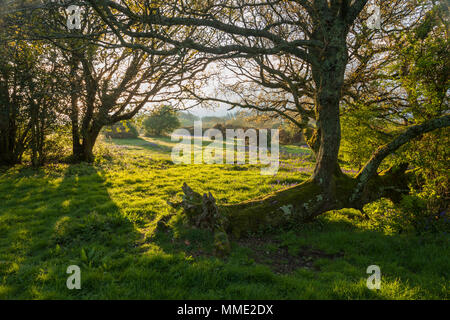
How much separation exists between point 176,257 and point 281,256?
2573 millimetres

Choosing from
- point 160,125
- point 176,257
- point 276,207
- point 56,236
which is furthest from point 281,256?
point 160,125

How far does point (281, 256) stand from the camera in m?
5.54

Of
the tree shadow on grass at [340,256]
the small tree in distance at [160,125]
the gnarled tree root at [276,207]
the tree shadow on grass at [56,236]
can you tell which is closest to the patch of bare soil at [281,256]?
the tree shadow on grass at [340,256]

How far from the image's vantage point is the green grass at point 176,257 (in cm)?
406

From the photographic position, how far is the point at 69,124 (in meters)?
14.5

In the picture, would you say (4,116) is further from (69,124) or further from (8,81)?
(69,124)

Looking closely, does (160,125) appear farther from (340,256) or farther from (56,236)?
(340,256)

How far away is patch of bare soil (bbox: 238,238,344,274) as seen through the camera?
5.13 metres

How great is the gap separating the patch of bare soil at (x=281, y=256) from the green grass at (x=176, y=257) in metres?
0.04

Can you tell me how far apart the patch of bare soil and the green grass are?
0.04m

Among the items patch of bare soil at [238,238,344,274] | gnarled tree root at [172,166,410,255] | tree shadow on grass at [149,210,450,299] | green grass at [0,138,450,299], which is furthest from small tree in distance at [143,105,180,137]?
patch of bare soil at [238,238,344,274]

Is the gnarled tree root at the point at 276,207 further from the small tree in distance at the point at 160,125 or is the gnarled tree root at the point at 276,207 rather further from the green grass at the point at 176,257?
the small tree in distance at the point at 160,125

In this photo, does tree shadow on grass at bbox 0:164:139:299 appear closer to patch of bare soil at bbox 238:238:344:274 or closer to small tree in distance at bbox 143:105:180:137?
patch of bare soil at bbox 238:238:344:274
